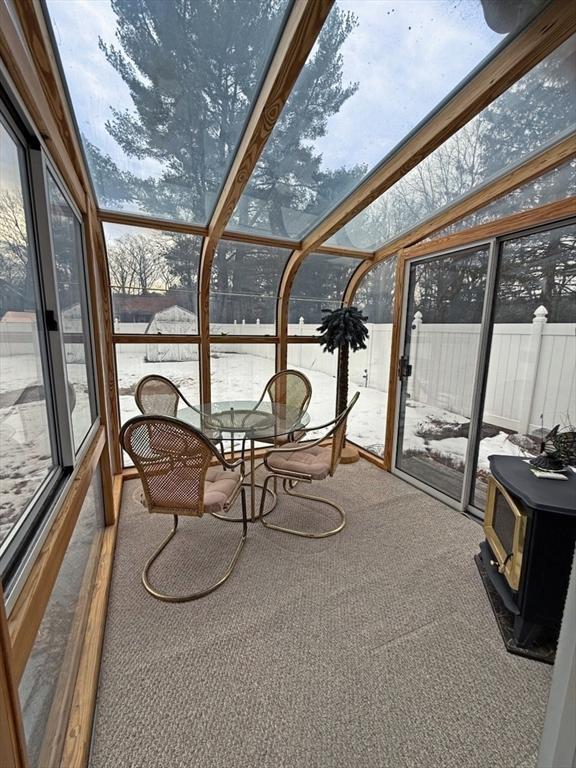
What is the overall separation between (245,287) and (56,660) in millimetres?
3210

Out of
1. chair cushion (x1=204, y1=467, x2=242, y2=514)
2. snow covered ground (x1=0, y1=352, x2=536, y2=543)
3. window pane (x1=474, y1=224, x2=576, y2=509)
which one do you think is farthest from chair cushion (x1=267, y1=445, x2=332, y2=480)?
window pane (x1=474, y1=224, x2=576, y2=509)

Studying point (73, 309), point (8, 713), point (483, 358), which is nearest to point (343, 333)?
point (483, 358)

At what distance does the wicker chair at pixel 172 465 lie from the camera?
175cm

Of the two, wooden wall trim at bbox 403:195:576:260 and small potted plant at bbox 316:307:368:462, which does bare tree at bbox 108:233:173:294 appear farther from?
wooden wall trim at bbox 403:195:576:260

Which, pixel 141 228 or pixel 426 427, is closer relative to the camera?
pixel 141 228

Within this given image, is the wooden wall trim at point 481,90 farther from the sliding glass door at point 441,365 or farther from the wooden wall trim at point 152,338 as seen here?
the wooden wall trim at point 152,338

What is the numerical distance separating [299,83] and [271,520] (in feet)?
9.27

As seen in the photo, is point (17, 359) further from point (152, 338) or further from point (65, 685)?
point (152, 338)

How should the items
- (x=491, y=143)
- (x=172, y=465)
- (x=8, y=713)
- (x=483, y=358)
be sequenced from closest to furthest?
(x=8, y=713)
(x=172, y=465)
(x=491, y=143)
(x=483, y=358)

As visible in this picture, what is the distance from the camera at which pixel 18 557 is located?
967 millimetres

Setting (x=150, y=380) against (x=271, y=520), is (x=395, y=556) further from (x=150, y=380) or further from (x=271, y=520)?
(x=150, y=380)

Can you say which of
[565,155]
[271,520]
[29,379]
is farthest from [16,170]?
[565,155]

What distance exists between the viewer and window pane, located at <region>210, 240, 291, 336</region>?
11.3 ft

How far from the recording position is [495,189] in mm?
2354
